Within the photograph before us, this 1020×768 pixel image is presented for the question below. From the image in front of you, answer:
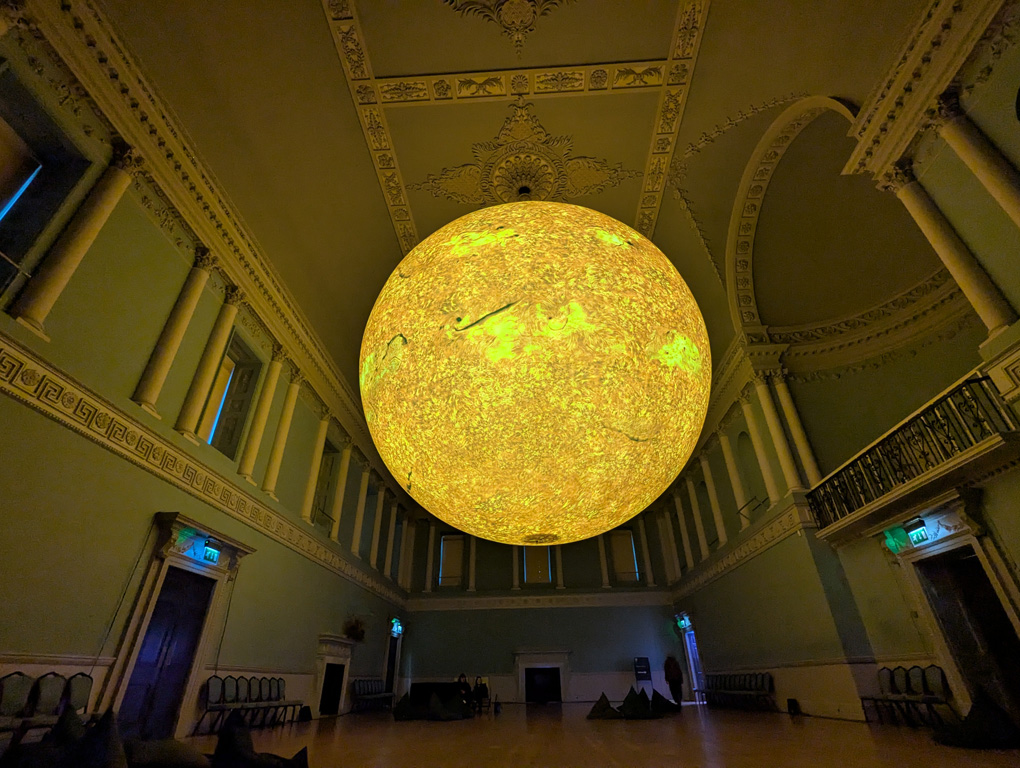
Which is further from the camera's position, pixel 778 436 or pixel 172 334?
pixel 778 436

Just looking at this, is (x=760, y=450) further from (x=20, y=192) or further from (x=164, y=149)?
(x=20, y=192)

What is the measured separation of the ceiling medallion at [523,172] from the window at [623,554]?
38.9ft

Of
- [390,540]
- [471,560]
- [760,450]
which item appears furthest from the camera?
[471,560]

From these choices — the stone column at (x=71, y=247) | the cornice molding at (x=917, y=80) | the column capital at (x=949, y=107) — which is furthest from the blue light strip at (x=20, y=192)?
the column capital at (x=949, y=107)

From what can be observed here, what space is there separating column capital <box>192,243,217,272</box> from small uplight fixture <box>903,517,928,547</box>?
9.24m

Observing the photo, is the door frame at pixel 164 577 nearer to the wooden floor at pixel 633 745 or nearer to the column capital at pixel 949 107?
the wooden floor at pixel 633 745

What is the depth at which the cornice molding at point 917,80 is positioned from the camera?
3.99m

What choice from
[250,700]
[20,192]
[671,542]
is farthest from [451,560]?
[20,192]

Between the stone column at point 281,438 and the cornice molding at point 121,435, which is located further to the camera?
the stone column at point 281,438

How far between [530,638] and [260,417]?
10.7 m

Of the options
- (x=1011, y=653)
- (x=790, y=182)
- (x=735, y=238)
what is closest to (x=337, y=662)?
(x=1011, y=653)

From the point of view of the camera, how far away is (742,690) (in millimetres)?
8523

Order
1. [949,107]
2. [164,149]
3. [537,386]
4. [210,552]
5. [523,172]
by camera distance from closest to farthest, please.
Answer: [537,386], [949,107], [164,149], [210,552], [523,172]

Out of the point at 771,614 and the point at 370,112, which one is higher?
the point at 370,112
